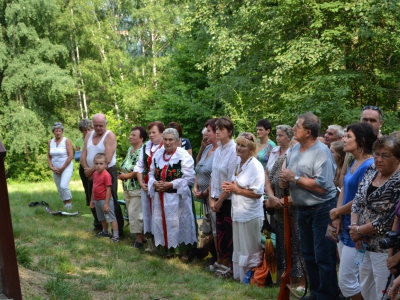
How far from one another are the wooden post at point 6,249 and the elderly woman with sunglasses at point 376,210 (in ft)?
9.25

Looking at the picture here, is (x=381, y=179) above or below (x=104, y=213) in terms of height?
above

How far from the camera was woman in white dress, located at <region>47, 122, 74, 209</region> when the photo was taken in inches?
499

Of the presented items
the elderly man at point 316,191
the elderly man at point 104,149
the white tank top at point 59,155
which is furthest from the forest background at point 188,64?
the elderly man at point 316,191

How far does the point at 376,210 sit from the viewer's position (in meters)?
4.50

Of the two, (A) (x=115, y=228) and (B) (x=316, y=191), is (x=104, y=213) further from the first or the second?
(B) (x=316, y=191)

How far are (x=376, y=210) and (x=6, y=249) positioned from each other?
9.87 feet

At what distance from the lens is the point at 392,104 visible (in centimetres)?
1716

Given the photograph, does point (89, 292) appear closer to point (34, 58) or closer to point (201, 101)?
point (201, 101)

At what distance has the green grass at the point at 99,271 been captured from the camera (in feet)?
21.4

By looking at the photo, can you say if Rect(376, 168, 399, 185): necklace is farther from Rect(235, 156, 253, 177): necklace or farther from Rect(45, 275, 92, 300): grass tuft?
Rect(45, 275, 92, 300): grass tuft

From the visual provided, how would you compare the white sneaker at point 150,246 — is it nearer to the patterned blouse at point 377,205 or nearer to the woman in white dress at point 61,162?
the woman in white dress at point 61,162

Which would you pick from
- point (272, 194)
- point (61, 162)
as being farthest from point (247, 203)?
point (61, 162)

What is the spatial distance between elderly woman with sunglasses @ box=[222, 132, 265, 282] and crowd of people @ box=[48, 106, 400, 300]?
0.5 inches

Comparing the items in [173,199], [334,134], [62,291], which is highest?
[334,134]
